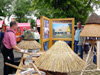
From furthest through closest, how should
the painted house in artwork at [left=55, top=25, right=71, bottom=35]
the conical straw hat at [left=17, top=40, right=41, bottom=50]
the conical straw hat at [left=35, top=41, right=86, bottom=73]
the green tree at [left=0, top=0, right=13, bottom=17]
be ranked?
the green tree at [left=0, top=0, right=13, bottom=17] → the painted house in artwork at [left=55, top=25, right=71, bottom=35] → the conical straw hat at [left=17, top=40, right=41, bottom=50] → the conical straw hat at [left=35, top=41, right=86, bottom=73]

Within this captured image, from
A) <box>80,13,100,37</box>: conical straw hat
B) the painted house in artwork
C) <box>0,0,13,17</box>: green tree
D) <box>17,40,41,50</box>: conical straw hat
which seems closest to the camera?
<box>17,40,41,50</box>: conical straw hat

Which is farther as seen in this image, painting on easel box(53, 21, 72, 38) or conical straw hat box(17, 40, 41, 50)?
painting on easel box(53, 21, 72, 38)

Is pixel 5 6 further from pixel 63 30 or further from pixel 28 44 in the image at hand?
pixel 28 44

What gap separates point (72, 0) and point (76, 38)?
13.5 feet

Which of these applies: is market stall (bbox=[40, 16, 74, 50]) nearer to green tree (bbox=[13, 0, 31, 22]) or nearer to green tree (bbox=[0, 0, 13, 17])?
green tree (bbox=[0, 0, 13, 17])

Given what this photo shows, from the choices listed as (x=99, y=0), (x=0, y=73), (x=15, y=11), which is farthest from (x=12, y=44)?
(x=15, y=11)

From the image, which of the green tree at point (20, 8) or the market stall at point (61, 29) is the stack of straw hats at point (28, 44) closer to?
the market stall at point (61, 29)

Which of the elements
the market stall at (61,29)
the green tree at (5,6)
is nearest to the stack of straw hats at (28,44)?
the market stall at (61,29)

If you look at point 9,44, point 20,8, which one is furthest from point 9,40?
point 20,8

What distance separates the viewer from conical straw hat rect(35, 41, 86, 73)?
1784 mm

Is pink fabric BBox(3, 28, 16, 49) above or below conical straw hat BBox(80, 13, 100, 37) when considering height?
below

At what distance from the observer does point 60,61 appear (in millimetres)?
1827

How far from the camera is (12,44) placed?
3.24m

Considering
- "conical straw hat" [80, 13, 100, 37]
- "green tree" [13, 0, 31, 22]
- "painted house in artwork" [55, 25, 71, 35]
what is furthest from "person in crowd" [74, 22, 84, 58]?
"green tree" [13, 0, 31, 22]
